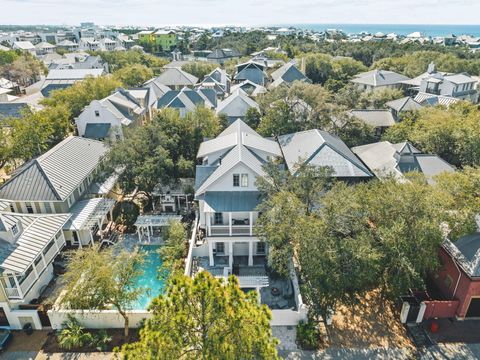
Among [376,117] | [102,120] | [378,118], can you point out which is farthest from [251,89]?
[102,120]

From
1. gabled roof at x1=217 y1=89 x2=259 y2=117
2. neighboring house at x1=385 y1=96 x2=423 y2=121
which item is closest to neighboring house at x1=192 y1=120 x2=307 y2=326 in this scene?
gabled roof at x1=217 y1=89 x2=259 y2=117

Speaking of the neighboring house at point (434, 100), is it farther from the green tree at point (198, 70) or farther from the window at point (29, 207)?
the window at point (29, 207)

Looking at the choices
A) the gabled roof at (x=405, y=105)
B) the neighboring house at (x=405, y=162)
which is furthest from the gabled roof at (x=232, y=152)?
the gabled roof at (x=405, y=105)

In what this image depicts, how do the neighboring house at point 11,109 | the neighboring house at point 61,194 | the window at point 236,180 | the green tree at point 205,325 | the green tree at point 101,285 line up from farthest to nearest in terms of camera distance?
the neighboring house at point 11,109
the neighboring house at point 61,194
the window at point 236,180
the green tree at point 101,285
the green tree at point 205,325

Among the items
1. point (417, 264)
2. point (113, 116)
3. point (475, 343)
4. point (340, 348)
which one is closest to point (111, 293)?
point (340, 348)

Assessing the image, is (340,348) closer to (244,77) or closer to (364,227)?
(364,227)

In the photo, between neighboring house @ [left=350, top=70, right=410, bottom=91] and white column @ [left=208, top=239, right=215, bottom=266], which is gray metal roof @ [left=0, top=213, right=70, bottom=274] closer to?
white column @ [left=208, top=239, right=215, bottom=266]
